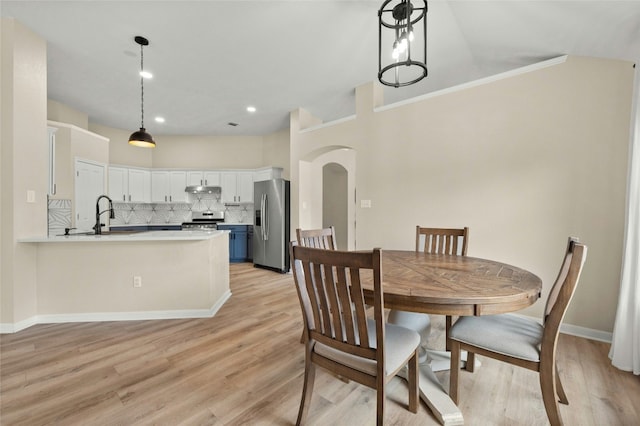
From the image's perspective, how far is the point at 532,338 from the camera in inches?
57.4

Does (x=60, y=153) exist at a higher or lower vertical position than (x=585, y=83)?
lower

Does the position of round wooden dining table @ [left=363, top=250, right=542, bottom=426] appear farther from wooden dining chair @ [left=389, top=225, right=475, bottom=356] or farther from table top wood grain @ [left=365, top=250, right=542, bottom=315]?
wooden dining chair @ [left=389, top=225, right=475, bottom=356]

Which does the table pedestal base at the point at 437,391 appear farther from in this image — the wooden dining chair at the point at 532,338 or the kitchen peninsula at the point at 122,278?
the kitchen peninsula at the point at 122,278

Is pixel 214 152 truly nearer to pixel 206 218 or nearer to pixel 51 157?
pixel 206 218

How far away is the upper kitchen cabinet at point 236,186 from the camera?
6324 mm

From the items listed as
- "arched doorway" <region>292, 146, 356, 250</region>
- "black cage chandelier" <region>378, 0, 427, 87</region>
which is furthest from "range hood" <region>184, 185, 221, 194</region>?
"black cage chandelier" <region>378, 0, 427, 87</region>

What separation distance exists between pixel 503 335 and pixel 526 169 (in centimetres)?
199

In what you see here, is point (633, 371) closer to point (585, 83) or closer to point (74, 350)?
point (585, 83)

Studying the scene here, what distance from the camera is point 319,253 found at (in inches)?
48.7

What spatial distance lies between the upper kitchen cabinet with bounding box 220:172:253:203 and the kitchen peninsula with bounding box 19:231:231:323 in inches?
135

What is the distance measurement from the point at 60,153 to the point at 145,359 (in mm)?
3730

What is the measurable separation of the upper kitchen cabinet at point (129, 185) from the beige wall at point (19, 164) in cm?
299

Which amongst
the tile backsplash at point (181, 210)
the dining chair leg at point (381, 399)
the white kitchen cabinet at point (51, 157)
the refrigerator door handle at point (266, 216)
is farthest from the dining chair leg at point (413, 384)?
the tile backsplash at point (181, 210)

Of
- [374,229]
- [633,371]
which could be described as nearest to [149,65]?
[374,229]
